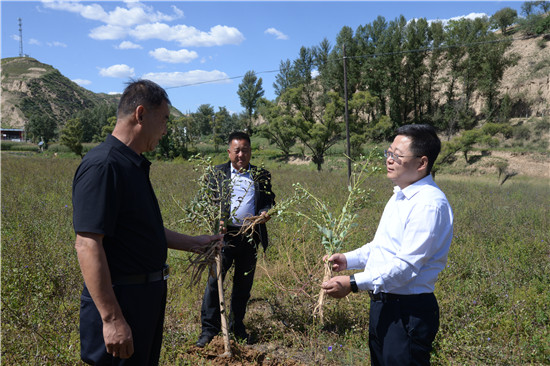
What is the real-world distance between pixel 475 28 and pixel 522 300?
44.8 metres

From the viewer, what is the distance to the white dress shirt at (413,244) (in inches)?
71.5

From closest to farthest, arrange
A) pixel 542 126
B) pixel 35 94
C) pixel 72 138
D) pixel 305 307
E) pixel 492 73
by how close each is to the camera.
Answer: pixel 305 307 → pixel 542 126 → pixel 492 73 → pixel 72 138 → pixel 35 94

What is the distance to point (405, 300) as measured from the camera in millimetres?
1924

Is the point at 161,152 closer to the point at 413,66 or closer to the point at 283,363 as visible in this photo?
the point at 413,66

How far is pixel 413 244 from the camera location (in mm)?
1814

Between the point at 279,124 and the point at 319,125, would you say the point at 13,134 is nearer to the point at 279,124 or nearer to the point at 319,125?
the point at 279,124

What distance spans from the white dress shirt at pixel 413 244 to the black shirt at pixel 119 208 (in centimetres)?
115

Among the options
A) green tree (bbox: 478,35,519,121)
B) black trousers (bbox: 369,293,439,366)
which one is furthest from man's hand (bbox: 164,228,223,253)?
green tree (bbox: 478,35,519,121)

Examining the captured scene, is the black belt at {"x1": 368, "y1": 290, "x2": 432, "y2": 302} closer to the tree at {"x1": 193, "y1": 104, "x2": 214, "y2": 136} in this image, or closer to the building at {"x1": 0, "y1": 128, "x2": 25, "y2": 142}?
the tree at {"x1": 193, "y1": 104, "x2": 214, "y2": 136}

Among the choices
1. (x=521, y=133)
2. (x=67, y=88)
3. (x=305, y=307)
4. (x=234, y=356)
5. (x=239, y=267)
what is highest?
(x=67, y=88)

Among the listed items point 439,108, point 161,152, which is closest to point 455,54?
point 439,108

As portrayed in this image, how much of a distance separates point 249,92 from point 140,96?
69358 mm


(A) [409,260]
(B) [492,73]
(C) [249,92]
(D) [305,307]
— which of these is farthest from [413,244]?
(C) [249,92]

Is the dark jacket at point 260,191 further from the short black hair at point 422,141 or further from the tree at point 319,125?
the tree at point 319,125
